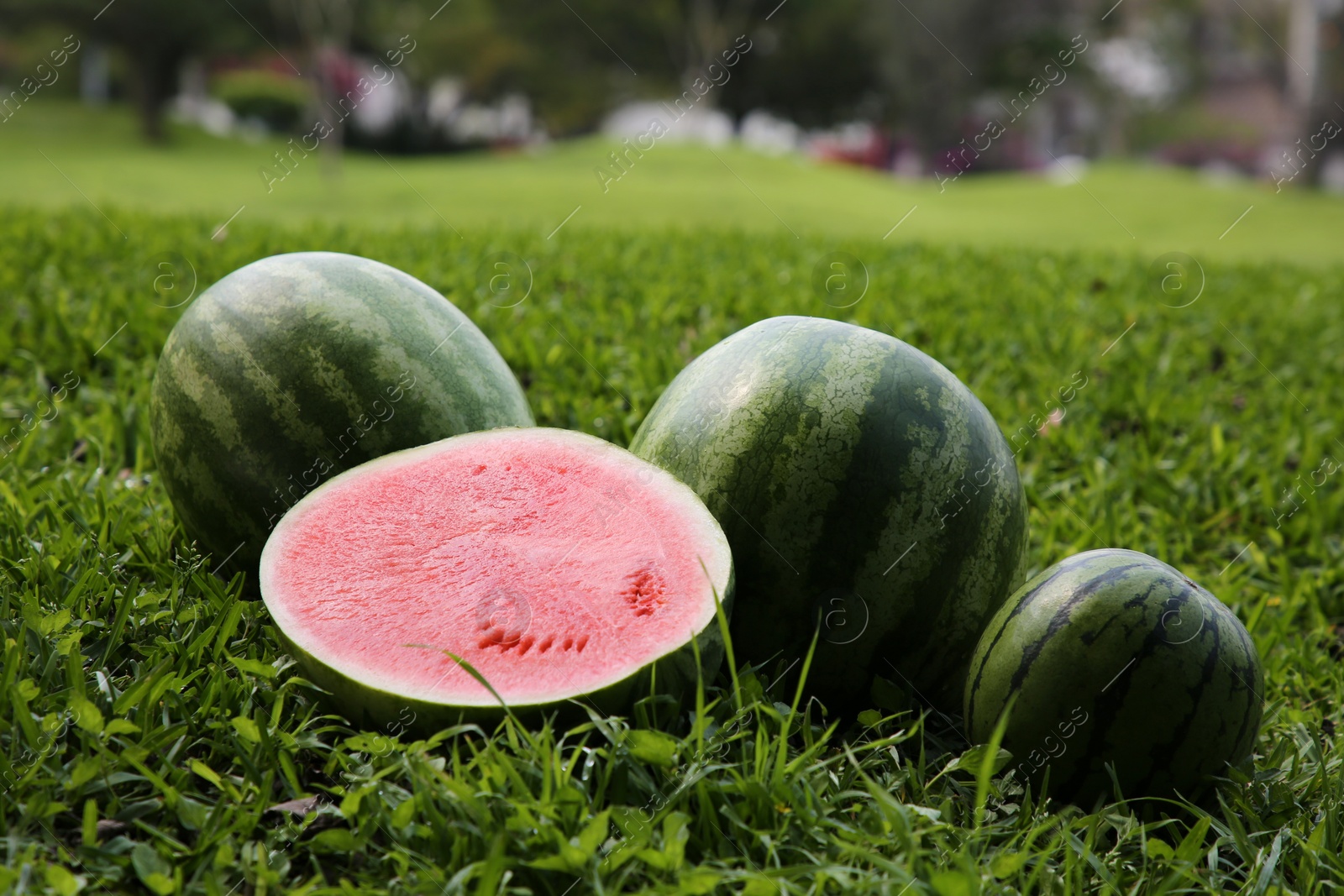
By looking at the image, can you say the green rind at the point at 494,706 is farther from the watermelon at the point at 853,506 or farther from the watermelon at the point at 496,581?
the watermelon at the point at 853,506

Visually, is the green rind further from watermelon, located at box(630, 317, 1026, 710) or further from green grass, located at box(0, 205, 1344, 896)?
watermelon, located at box(630, 317, 1026, 710)

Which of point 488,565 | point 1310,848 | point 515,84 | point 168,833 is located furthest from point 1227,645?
point 515,84

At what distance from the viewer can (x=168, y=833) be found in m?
1.57

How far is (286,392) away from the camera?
2264 mm

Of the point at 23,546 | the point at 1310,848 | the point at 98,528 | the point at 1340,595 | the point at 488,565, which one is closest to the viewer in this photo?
the point at 1310,848

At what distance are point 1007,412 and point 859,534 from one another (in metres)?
2.20

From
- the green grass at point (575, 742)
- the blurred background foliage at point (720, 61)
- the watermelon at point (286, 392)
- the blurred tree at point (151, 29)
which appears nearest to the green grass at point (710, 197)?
the blurred tree at point (151, 29)

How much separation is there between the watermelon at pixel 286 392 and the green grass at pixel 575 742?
0.22m

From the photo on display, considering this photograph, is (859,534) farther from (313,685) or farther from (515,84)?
(515,84)


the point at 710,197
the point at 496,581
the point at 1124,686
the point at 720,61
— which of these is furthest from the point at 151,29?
the point at 1124,686

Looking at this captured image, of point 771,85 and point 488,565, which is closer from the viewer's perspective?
point 488,565

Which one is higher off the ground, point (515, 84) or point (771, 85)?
point (515, 84)

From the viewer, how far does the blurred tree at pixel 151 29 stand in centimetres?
2328

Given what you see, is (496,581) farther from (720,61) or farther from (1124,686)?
(720,61)
